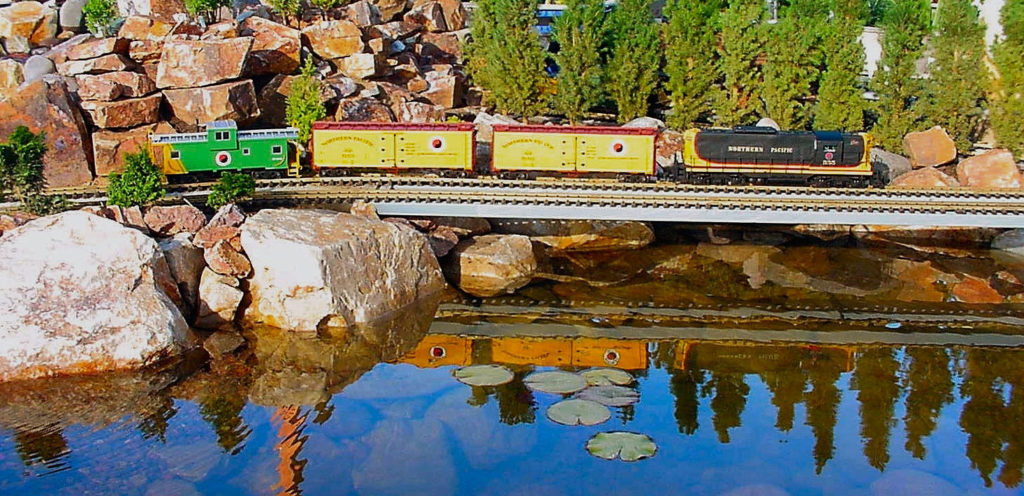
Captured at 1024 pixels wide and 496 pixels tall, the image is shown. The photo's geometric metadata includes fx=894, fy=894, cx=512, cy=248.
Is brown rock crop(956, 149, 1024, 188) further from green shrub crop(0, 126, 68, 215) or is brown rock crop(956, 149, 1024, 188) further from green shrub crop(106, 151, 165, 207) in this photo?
green shrub crop(0, 126, 68, 215)

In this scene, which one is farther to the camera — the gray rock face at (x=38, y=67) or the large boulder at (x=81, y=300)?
the gray rock face at (x=38, y=67)

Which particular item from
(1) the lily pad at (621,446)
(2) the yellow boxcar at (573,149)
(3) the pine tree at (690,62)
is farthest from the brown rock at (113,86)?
(1) the lily pad at (621,446)

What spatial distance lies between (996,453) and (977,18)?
2941 cm

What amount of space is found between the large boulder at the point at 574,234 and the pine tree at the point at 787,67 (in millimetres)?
11939

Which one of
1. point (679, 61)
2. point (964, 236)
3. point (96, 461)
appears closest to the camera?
point (96, 461)

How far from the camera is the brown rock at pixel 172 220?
99.8 feet

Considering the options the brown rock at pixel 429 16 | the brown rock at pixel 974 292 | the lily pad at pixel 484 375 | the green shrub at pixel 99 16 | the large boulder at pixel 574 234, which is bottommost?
the lily pad at pixel 484 375

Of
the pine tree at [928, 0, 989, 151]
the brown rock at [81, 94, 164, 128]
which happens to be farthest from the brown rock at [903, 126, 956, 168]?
the brown rock at [81, 94, 164, 128]

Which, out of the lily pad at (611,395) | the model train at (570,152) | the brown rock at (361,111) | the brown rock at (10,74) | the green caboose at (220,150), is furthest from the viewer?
the brown rock at (361,111)

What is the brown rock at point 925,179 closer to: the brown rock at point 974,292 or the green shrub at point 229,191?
the brown rock at point 974,292

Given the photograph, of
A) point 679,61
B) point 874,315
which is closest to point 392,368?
point 874,315

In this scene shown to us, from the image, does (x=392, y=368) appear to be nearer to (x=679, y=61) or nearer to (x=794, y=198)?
(x=794, y=198)

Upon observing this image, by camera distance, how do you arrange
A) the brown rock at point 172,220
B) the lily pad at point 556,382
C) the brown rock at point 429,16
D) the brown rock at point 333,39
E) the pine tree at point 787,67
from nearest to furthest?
the lily pad at point 556,382 → the brown rock at point 172,220 → the pine tree at point 787,67 → the brown rock at point 333,39 → the brown rock at point 429,16

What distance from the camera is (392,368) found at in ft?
84.9
